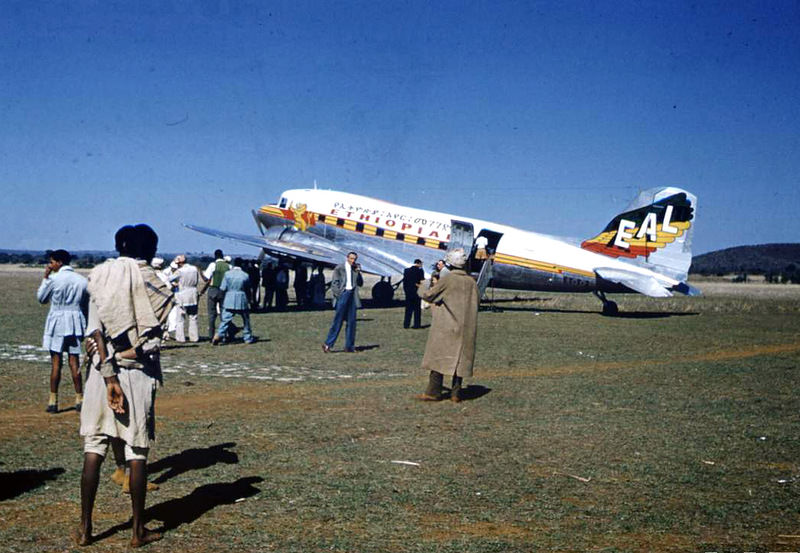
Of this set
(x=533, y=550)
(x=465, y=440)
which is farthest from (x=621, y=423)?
(x=533, y=550)

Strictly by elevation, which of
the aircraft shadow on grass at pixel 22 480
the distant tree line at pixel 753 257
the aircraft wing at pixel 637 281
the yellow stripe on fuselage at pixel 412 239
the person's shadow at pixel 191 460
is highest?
the distant tree line at pixel 753 257

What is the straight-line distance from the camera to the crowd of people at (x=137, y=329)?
521cm

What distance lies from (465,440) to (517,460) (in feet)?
3.15

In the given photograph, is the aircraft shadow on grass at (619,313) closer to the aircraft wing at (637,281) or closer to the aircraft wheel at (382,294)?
the aircraft wing at (637,281)

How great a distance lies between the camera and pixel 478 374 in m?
13.9

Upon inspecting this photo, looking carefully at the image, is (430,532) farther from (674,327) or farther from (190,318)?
(674,327)

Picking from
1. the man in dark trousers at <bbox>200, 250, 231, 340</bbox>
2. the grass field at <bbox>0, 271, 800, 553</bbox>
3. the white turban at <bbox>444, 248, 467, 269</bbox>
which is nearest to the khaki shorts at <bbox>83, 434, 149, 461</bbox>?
the grass field at <bbox>0, 271, 800, 553</bbox>

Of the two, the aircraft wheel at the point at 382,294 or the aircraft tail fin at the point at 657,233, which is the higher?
the aircraft tail fin at the point at 657,233

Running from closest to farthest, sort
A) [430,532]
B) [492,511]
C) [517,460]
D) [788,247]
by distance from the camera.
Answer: [430,532]
[492,511]
[517,460]
[788,247]

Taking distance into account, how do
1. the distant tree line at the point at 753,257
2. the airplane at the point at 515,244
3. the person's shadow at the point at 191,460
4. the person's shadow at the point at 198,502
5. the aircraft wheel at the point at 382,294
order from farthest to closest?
the distant tree line at the point at 753,257, the aircraft wheel at the point at 382,294, the airplane at the point at 515,244, the person's shadow at the point at 191,460, the person's shadow at the point at 198,502

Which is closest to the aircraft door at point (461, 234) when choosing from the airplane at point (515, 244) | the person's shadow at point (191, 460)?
the airplane at point (515, 244)

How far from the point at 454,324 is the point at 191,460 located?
13.5 feet

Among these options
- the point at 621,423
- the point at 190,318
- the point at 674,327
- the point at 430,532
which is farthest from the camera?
the point at 674,327

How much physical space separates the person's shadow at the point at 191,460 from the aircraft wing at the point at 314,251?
20915 mm
